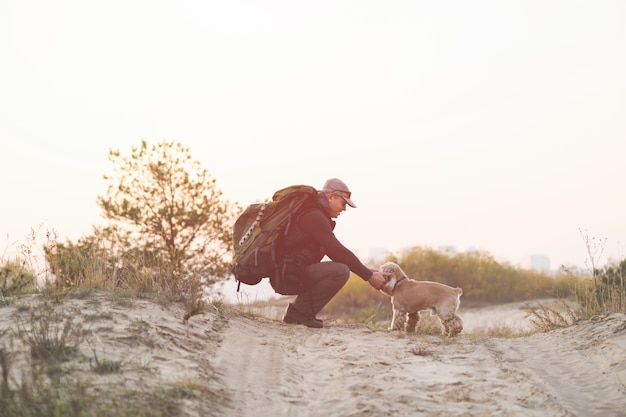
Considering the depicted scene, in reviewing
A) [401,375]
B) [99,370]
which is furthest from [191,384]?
[401,375]

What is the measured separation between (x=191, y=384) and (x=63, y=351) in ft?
3.96

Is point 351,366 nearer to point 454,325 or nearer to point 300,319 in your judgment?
point 300,319

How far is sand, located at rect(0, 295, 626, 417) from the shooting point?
5.61 metres

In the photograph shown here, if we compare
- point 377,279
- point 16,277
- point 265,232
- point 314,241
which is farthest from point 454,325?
point 16,277

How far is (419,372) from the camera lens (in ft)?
21.4

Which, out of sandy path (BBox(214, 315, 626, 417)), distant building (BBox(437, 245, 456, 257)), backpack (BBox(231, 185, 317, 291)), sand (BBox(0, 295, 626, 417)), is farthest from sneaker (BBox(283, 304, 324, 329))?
distant building (BBox(437, 245, 456, 257))

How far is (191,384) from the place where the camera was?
548cm

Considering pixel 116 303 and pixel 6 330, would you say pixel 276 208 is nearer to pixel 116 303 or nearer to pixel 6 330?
pixel 116 303

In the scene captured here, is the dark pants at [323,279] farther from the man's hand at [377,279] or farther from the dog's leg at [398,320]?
the dog's leg at [398,320]

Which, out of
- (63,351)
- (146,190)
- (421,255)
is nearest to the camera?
(63,351)

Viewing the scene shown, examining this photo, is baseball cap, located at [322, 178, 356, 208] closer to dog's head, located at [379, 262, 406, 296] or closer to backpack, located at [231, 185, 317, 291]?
backpack, located at [231, 185, 317, 291]

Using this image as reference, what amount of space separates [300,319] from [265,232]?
1.32m

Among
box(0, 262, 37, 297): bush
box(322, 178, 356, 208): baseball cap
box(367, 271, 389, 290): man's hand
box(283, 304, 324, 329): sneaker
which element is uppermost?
box(322, 178, 356, 208): baseball cap

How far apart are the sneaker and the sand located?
31 cm
